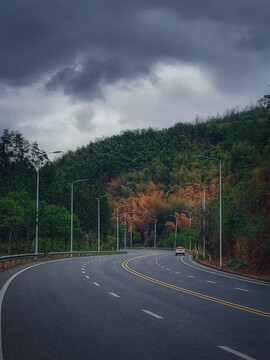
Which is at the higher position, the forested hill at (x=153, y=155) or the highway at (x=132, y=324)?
the forested hill at (x=153, y=155)

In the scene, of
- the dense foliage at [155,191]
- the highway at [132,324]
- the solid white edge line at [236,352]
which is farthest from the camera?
the dense foliage at [155,191]

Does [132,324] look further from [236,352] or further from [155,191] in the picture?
[155,191]

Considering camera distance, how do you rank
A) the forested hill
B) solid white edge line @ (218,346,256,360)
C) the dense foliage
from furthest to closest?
the forested hill → the dense foliage → solid white edge line @ (218,346,256,360)

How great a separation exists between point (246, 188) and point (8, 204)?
1000 inches

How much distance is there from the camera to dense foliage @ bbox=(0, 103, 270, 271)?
1841 inches

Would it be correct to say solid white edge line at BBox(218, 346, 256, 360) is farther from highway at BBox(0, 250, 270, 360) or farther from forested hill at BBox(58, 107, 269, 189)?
forested hill at BBox(58, 107, 269, 189)

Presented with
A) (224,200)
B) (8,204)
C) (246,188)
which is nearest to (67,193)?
(8,204)

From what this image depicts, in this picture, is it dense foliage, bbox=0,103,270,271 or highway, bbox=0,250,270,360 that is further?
dense foliage, bbox=0,103,270,271

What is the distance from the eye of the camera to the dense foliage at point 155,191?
46750 millimetres

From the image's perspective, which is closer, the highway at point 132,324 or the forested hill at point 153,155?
the highway at point 132,324

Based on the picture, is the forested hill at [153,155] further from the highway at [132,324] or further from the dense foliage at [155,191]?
the highway at [132,324]

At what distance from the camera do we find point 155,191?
17488 cm

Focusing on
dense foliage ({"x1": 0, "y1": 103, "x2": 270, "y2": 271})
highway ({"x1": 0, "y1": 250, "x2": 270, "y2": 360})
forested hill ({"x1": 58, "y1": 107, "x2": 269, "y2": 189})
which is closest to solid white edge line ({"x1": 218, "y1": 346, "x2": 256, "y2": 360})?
highway ({"x1": 0, "y1": 250, "x2": 270, "y2": 360})

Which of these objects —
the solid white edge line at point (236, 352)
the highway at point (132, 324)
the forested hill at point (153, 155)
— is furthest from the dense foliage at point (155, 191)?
the solid white edge line at point (236, 352)
